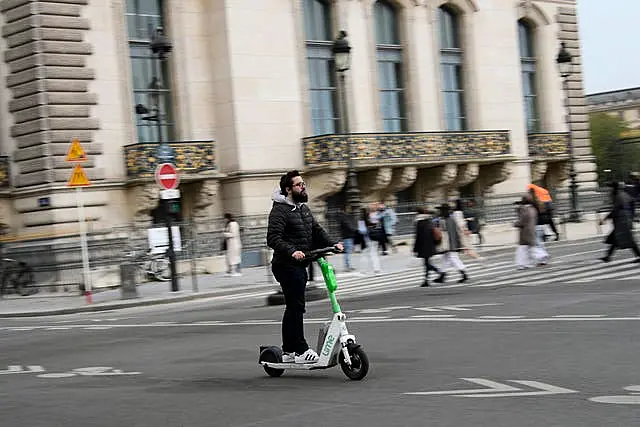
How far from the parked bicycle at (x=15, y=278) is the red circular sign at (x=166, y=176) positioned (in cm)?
584

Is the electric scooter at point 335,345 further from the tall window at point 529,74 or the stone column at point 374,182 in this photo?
the tall window at point 529,74

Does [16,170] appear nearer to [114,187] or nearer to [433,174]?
[114,187]

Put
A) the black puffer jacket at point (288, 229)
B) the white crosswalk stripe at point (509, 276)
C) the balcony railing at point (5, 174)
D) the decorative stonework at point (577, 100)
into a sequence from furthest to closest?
1. the decorative stonework at point (577, 100)
2. the balcony railing at point (5, 174)
3. the white crosswalk stripe at point (509, 276)
4. the black puffer jacket at point (288, 229)

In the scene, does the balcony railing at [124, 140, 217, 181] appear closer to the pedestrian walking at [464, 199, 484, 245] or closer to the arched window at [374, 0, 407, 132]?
the arched window at [374, 0, 407, 132]

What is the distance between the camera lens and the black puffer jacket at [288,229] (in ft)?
34.4

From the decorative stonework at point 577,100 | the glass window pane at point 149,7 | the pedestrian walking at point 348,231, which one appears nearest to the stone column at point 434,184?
the decorative stonework at point 577,100

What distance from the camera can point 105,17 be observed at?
34.8 m

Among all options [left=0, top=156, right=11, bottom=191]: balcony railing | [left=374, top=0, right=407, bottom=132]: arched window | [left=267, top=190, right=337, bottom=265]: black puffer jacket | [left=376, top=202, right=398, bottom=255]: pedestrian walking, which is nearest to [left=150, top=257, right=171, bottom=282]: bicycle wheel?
[left=0, top=156, right=11, bottom=191]: balcony railing

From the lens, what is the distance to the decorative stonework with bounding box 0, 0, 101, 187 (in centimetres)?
3291

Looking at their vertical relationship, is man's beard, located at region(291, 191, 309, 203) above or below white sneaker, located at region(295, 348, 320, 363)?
above

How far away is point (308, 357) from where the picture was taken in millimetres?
10367

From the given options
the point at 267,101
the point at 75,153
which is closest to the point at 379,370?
the point at 75,153

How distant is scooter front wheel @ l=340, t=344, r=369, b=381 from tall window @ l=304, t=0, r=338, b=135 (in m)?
31.0

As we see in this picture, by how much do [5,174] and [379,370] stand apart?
25.7 metres
